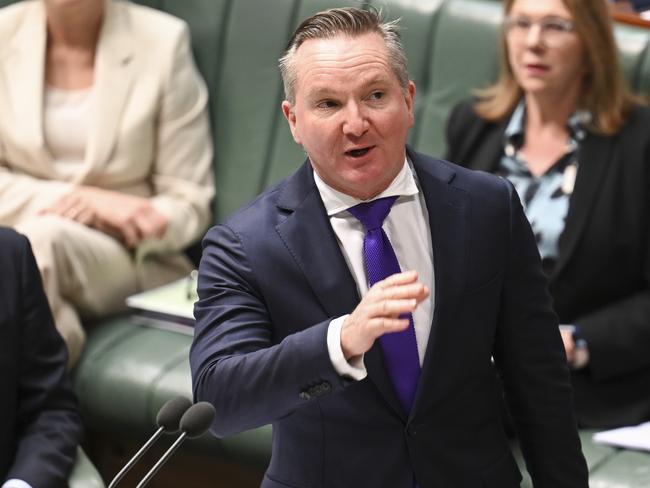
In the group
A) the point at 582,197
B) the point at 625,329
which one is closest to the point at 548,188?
the point at 582,197

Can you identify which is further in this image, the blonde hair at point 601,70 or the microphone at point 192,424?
the blonde hair at point 601,70

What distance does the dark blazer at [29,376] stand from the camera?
257 cm

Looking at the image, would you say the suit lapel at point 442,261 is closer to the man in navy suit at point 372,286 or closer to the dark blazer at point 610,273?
the man in navy suit at point 372,286

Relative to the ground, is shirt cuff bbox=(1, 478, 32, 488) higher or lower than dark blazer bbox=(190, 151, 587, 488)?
lower

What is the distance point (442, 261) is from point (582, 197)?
48.9 inches

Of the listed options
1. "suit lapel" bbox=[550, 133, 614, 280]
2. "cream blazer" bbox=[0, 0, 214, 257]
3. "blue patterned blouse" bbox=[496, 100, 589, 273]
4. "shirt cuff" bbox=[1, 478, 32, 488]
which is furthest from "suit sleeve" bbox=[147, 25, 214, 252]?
"shirt cuff" bbox=[1, 478, 32, 488]

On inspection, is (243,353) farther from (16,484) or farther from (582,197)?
(582,197)

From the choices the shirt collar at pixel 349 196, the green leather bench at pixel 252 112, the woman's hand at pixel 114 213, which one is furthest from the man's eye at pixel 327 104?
the woman's hand at pixel 114 213

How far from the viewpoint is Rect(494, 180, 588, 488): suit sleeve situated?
1930 mm

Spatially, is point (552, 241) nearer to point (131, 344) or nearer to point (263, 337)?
point (131, 344)

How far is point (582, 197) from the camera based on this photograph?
120 inches

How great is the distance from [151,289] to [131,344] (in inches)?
11.6

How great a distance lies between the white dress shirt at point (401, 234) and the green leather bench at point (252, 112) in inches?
39.6

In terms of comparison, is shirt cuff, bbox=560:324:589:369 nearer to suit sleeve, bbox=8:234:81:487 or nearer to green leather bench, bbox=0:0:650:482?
green leather bench, bbox=0:0:650:482
